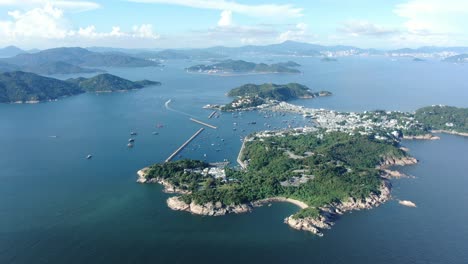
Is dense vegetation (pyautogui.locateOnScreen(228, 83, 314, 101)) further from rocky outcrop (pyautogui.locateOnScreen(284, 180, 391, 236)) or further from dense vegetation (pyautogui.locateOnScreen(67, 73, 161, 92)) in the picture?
rocky outcrop (pyautogui.locateOnScreen(284, 180, 391, 236))

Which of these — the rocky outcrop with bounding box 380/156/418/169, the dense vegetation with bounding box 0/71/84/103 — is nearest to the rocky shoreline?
the rocky outcrop with bounding box 380/156/418/169

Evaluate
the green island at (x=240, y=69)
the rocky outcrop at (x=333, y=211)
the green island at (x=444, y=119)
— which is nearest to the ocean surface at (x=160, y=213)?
the rocky outcrop at (x=333, y=211)

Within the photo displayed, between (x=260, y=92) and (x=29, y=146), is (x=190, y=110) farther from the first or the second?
(x=29, y=146)

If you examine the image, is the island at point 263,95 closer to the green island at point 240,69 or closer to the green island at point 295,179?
the green island at point 295,179

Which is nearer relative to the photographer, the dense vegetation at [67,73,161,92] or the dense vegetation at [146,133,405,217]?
the dense vegetation at [146,133,405,217]

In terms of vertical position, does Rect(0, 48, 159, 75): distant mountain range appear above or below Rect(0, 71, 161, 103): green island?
above

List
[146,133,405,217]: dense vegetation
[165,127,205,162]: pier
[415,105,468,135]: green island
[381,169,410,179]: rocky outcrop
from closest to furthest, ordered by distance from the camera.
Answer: [146,133,405,217]: dense vegetation < [381,169,410,179]: rocky outcrop < [165,127,205,162]: pier < [415,105,468,135]: green island

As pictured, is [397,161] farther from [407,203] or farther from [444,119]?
[444,119]
